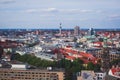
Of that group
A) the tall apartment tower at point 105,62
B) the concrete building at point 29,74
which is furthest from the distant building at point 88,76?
the tall apartment tower at point 105,62

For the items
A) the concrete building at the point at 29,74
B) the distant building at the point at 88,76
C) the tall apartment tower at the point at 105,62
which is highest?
the concrete building at the point at 29,74

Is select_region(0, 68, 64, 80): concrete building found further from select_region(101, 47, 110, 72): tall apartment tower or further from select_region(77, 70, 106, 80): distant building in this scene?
select_region(101, 47, 110, 72): tall apartment tower

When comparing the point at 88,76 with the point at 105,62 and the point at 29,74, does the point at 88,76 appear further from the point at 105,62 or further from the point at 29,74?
the point at 105,62

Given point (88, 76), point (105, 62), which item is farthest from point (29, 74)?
point (105, 62)

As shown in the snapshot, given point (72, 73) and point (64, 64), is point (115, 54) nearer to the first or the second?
point (64, 64)

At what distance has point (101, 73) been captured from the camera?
19609 millimetres

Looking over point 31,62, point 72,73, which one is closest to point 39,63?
point 31,62

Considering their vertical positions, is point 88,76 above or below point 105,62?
above

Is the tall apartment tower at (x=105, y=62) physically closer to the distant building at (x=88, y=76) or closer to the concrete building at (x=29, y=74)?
the distant building at (x=88, y=76)

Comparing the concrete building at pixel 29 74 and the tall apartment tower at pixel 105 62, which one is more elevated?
the concrete building at pixel 29 74

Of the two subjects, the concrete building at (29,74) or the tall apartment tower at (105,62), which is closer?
the concrete building at (29,74)

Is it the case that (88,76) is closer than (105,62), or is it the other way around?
(88,76)

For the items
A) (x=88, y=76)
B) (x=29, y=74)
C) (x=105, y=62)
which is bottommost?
(x=105, y=62)

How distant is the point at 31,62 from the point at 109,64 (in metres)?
5.08
